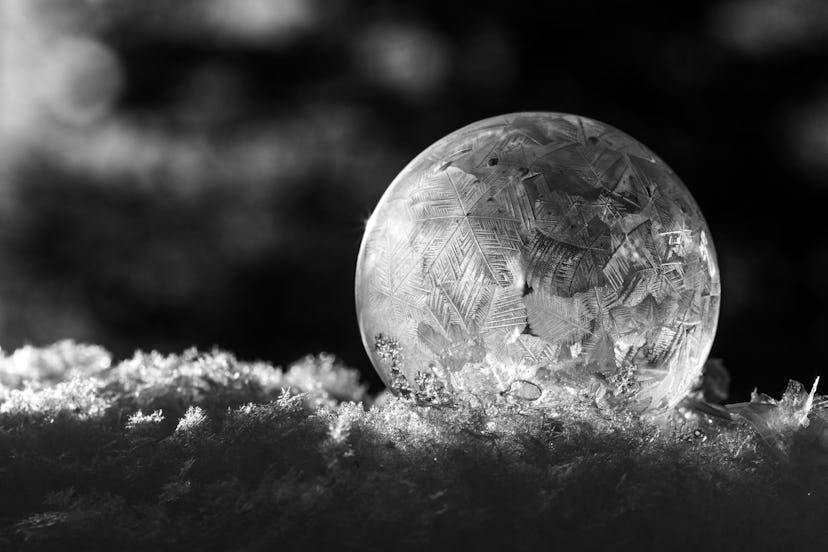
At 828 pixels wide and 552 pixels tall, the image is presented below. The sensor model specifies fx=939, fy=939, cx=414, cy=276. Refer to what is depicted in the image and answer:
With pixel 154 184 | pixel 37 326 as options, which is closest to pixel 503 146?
pixel 154 184

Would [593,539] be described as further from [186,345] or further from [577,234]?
[186,345]

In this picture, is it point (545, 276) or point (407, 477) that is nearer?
point (407, 477)

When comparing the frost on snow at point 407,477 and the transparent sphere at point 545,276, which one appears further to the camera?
the transparent sphere at point 545,276

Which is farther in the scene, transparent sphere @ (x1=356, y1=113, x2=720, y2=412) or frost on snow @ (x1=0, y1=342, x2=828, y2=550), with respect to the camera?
transparent sphere @ (x1=356, y1=113, x2=720, y2=412)
